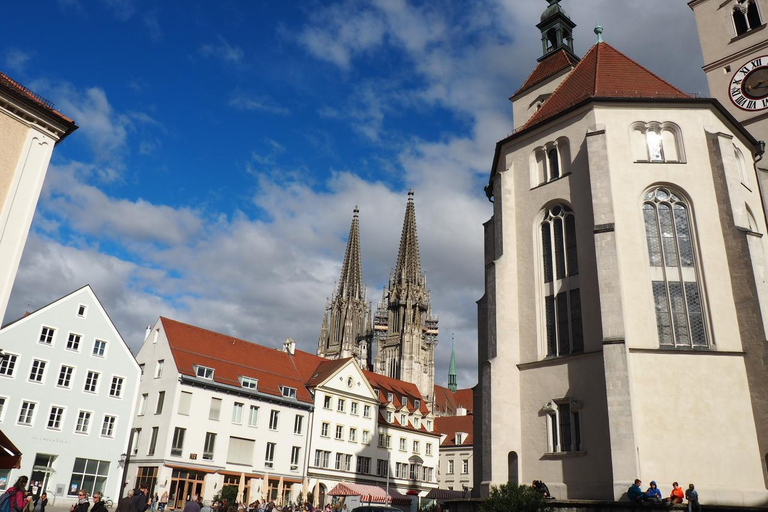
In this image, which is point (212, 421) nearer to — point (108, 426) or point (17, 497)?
point (108, 426)

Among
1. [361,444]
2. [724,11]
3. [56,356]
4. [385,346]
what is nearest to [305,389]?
[361,444]

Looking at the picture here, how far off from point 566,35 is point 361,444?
3048 cm

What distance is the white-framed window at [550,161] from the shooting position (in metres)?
→ 21.4

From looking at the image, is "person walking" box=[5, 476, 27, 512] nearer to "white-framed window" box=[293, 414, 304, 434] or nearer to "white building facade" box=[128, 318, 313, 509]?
"white building facade" box=[128, 318, 313, 509]

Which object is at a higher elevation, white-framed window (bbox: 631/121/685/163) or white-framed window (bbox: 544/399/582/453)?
white-framed window (bbox: 631/121/685/163)

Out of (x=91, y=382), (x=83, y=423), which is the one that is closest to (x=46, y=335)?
(x=91, y=382)

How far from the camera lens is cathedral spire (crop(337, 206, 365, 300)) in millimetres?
99375

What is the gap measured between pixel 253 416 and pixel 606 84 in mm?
27660

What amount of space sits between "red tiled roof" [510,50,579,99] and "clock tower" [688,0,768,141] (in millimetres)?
6563

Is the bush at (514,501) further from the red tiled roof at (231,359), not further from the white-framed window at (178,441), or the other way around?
the red tiled roof at (231,359)

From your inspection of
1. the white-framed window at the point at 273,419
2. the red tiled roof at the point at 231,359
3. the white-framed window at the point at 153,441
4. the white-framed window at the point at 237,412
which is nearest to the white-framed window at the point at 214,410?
the white-framed window at the point at 237,412

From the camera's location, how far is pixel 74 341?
31.5m

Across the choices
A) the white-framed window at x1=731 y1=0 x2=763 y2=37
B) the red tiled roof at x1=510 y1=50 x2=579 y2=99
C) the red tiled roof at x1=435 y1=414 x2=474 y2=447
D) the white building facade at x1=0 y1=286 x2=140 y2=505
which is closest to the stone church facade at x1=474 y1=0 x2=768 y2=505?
the red tiled roof at x1=510 y1=50 x2=579 y2=99

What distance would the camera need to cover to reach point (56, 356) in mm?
30547
